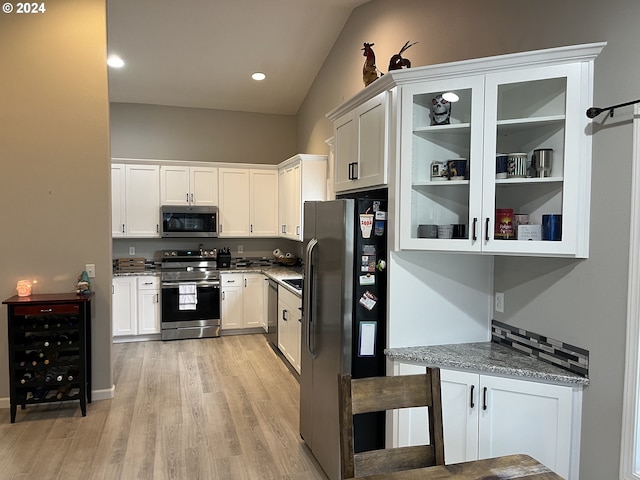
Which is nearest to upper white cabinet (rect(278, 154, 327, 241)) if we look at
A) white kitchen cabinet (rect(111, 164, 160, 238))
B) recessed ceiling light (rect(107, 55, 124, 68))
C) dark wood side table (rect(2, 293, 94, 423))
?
white kitchen cabinet (rect(111, 164, 160, 238))

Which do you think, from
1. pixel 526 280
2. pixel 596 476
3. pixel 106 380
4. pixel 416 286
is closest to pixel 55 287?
pixel 106 380

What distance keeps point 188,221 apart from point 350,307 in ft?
13.4

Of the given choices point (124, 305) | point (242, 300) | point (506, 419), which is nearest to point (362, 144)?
point (506, 419)

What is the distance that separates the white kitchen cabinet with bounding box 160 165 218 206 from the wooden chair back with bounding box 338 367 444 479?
5070 millimetres

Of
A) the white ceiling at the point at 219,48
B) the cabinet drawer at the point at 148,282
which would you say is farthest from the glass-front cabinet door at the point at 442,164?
the cabinet drawer at the point at 148,282

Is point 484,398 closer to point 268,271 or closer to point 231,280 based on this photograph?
point 268,271

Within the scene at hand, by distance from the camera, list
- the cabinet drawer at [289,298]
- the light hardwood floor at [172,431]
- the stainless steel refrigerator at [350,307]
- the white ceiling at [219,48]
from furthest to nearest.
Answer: the white ceiling at [219,48] → the cabinet drawer at [289,298] → the light hardwood floor at [172,431] → the stainless steel refrigerator at [350,307]

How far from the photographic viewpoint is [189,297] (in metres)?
5.98

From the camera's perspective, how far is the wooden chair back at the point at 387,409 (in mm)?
1551

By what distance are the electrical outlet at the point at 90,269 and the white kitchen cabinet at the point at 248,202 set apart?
2488mm

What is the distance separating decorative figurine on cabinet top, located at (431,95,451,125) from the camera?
2.51m

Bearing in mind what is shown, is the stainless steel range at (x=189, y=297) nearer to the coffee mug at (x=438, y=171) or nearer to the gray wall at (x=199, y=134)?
the gray wall at (x=199, y=134)

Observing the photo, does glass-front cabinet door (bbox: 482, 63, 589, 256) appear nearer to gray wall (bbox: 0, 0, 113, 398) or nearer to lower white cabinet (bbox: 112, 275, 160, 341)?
gray wall (bbox: 0, 0, 113, 398)

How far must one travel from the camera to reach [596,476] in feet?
6.99
